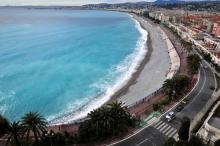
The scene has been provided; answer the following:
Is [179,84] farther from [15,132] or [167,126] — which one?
[15,132]

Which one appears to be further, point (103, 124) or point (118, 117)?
point (118, 117)

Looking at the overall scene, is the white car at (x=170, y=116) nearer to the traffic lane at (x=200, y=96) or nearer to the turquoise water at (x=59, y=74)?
the traffic lane at (x=200, y=96)

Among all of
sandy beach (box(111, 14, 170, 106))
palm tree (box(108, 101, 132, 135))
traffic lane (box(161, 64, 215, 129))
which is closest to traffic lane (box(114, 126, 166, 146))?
palm tree (box(108, 101, 132, 135))

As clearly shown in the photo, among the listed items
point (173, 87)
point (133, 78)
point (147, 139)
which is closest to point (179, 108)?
point (173, 87)

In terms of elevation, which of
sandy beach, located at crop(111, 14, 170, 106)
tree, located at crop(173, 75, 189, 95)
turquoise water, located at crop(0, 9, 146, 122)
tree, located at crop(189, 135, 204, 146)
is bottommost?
sandy beach, located at crop(111, 14, 170, 106)

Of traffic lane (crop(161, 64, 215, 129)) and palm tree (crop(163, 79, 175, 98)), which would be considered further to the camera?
palm tree (crop(163, 79, 175, 98))

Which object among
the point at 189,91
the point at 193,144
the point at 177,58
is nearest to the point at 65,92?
the point at 189,91

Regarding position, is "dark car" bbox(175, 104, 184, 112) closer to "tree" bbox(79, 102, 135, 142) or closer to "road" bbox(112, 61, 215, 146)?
"road" bbox(112, 61, 215, 146)
